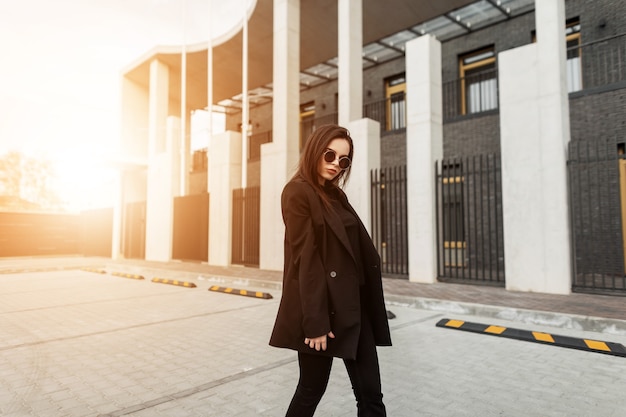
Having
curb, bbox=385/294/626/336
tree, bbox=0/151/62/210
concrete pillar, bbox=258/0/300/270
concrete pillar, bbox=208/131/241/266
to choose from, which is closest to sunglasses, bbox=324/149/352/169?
curb, bbox=385/294/626/336

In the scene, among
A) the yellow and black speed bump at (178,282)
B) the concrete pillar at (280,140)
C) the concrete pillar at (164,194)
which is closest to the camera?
the yellow and black speed bump at (178,282)

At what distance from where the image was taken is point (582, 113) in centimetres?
1095

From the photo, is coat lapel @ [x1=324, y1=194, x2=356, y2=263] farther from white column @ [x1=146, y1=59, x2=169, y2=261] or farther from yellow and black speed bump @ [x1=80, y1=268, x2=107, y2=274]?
white column @ [x1=146, y1=59, x2=169, y2=261]

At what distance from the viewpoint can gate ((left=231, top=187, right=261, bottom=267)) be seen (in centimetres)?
1362

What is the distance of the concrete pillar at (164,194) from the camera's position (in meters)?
17.1

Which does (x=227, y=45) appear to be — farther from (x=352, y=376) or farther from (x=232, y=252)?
(x=352, y=376)

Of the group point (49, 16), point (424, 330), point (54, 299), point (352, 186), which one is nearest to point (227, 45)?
point (49, 16)

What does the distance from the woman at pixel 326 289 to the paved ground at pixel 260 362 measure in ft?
3.54

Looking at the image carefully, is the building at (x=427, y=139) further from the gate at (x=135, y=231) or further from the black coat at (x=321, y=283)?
the black coat at (x=321, y=283)

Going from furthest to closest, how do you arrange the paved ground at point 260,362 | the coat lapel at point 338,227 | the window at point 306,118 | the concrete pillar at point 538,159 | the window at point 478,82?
the window at point 306,118 < the window at point 478,82 < the concrete pillar at point 538,159 < the paved ground at point 260,362 < the coat lapel at point 338,227

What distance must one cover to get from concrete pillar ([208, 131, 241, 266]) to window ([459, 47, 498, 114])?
27.2ft

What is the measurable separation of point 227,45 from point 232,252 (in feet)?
28.5

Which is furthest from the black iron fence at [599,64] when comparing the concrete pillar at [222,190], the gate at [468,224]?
the concrete pillar at [222,190]

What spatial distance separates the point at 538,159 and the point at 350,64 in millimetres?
5493
